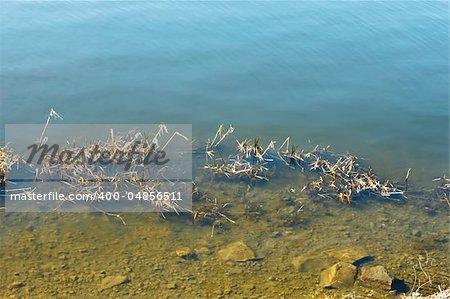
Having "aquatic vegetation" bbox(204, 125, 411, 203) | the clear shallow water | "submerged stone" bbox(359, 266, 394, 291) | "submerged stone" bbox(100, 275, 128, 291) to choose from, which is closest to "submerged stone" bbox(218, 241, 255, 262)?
"submerged stone" bbox(100, 275, 128, 291)

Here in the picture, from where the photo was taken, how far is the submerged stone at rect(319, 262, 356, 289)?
592cm

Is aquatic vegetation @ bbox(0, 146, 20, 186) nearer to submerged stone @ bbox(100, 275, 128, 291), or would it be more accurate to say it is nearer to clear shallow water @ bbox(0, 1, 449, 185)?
clear shallow water @ bbox(0, 1, 449, 185)

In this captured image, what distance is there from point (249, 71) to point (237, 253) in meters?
5.53

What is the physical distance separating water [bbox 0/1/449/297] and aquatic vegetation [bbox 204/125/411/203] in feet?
0.88

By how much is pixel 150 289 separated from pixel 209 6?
10.4 meters

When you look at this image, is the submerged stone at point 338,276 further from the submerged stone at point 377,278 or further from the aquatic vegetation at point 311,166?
the aquatic vegetation at point 311,166

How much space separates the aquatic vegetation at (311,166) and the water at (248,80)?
0.88 feet

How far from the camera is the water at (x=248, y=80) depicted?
732 cm

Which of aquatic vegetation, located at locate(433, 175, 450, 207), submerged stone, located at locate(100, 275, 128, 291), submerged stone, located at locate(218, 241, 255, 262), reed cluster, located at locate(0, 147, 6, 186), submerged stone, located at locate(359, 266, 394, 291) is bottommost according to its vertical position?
submerged stone, located at locate(100, 275, 128, 291)

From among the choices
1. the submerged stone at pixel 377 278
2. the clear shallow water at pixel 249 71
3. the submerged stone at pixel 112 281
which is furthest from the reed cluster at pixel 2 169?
the submerged stone at pixel 377 278

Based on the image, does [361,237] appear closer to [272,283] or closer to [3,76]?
[272,283]

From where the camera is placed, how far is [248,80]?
421 inches

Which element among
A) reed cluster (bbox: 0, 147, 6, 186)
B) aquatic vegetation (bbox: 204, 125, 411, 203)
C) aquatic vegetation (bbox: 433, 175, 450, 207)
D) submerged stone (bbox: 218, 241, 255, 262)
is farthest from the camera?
aquatic vegetation (bbox: 433, 175, 450, 207)

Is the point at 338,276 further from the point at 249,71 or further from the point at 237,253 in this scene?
the point at 249,71
